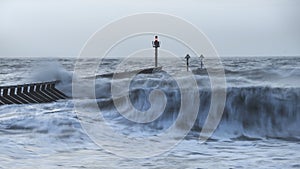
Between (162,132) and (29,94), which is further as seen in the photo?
(29,94)

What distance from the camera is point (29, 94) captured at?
694 inches

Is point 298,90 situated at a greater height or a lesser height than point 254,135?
greater

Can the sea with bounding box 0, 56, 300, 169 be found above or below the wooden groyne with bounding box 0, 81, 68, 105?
below

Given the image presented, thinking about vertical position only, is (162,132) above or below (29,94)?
below

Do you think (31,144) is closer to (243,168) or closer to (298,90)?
(243,168)

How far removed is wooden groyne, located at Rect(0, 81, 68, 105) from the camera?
16.1 m

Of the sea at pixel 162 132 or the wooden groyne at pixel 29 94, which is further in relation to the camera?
the wooden groyne at pixel 29 94

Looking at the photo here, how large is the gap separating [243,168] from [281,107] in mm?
7318

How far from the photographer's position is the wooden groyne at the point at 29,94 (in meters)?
16.1

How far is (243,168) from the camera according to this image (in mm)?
7117

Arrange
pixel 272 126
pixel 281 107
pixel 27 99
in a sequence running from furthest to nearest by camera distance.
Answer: pixel 27 99, pixel 281 107, pixel 272 126

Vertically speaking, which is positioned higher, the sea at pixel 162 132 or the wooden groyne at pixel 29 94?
the wooden groyne at pixel 29 94

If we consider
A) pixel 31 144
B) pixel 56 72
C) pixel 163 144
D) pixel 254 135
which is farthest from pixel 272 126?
pixel 56 72

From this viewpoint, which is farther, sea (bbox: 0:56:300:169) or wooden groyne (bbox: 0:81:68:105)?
wooden groyne (bbox: 0:81:68:105)
